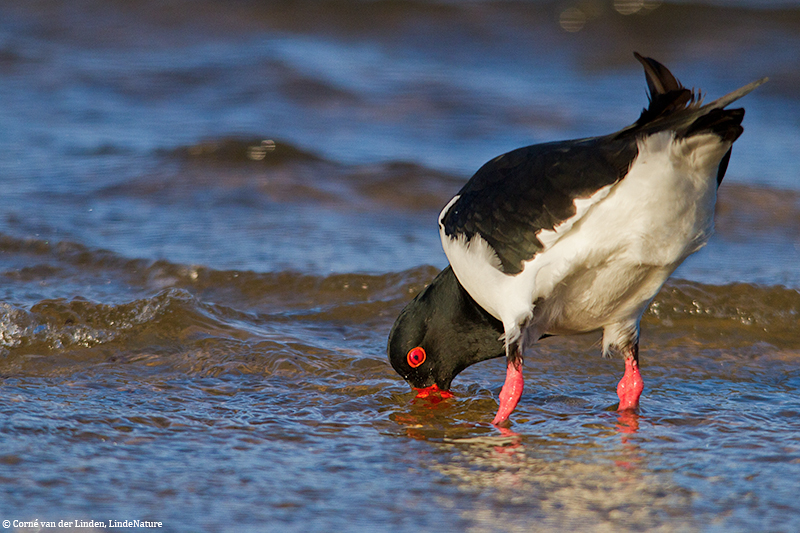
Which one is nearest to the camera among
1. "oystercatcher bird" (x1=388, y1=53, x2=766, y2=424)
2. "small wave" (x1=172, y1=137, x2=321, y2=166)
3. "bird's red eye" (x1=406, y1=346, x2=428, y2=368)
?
"oystercatcher bird" (x1=388, y1=53, x2=766, y2=424)

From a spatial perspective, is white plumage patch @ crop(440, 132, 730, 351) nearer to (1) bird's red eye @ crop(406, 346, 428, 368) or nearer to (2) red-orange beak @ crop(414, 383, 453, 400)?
(1) bird's red eye @ crop(406, 346, 428, 368)

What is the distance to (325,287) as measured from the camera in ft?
20.9

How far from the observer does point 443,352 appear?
4.67m

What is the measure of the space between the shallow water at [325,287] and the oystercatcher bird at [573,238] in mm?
363

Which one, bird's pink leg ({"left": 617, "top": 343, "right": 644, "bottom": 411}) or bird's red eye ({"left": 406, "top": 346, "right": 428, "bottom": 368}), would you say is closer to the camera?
bird's pink leg ({"left": 617, "top": 343, "right": 644, "bottom": 411})

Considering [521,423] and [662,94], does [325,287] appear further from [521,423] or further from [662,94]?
[662,94]

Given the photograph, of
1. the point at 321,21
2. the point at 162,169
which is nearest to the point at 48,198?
the point at 162,169

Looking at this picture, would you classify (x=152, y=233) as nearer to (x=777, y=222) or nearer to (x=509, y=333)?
(x=509, y=333)

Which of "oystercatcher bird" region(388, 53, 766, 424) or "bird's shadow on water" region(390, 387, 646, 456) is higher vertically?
"oystercatcher bird" region(388, 53, 766, 424)

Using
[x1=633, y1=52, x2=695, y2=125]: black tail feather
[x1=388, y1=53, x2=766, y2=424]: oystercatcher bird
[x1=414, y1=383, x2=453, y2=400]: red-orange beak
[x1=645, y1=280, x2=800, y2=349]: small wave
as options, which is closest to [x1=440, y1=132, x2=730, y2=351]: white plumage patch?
[x1=388, y1=53, x2=766, y2=424]: oystercatcher bird

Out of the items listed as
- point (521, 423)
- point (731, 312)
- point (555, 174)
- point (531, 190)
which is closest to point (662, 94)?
point (555, 174)

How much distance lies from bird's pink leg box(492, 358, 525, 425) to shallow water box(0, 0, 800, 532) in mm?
118

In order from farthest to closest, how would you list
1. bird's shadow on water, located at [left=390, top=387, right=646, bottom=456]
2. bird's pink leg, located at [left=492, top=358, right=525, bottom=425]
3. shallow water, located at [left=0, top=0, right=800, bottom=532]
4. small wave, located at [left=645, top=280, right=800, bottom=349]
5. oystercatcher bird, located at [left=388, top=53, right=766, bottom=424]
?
small wave, located at [left=645, top=280, right=800, bottom=349] → bird's pink leg, located at [left=492, top=358, right=525, bottom=425] → bird's shadow on water, located at [left=390, top=387, right=646, bottom=456] → oystercatcher bird, located at [left=388, top=53, right=766, bottom=424] → shallow water, located at [left=0, top=0, right=800, bottom=532]

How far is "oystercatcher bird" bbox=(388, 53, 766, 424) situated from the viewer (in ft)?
12.4
